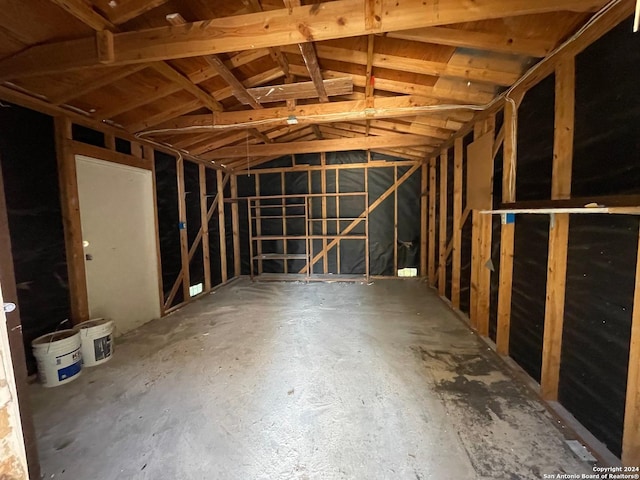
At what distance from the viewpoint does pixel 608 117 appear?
140cm

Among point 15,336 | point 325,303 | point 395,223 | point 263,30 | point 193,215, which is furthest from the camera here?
point 395,223

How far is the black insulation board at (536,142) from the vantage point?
1.83 meters

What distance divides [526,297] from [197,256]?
172 inches

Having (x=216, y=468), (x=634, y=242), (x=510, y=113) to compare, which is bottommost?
(x=216, y=468)

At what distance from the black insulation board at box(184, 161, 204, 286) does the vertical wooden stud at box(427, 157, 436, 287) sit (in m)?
3.87

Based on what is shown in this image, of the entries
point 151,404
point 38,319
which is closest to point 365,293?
point 151,404

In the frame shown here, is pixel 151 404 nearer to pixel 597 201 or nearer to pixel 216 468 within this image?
pixel 216 468

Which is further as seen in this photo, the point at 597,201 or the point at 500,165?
the point at 500,165

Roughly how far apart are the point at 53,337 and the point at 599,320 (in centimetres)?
375

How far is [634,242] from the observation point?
1.28 metres

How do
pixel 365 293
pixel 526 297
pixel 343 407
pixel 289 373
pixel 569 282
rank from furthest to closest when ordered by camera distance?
1. pixel 365 293
2. pixel 289 373
3. pixel 526 297
4. pixel 343 407
5. pixel 569 282

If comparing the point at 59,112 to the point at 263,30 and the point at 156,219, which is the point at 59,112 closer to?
the point at 156,219

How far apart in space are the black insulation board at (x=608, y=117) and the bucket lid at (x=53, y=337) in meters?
3.75

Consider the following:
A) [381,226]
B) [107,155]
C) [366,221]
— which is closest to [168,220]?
[107,155]
